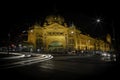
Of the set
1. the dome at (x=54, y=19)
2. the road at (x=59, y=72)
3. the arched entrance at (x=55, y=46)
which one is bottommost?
the road at (x=59, y=72)

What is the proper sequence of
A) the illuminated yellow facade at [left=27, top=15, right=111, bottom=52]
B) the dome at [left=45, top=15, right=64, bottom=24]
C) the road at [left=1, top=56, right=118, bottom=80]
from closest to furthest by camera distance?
the road at [left=1, top=56, right=118, bottom=80] → the illuminated yellow facade at [left=27, top=15, right=111, bottom=52] → the dome at [left=45, top=15, right=64, bottom=24]

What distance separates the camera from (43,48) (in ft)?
286

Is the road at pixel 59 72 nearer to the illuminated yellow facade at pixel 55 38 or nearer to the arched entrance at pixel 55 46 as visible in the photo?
the illuminated yellow facade at pixel 55 38

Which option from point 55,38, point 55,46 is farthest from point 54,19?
point 55,46

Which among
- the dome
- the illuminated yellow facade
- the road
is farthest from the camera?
the dome

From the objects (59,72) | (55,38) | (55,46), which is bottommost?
(59,72)

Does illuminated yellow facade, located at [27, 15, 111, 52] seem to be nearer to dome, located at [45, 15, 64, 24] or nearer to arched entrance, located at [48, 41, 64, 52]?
arched entrance, located at [48, 41, 64, 52]

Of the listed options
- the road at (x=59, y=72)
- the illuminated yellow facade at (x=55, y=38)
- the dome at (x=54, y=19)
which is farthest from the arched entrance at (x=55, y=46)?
the road at (x=59, y=72)

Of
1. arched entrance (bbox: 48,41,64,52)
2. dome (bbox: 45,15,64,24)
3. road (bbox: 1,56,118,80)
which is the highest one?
dome (bbox: 45,15,64,24)

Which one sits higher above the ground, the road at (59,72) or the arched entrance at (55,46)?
the arched entrance at (55,46)

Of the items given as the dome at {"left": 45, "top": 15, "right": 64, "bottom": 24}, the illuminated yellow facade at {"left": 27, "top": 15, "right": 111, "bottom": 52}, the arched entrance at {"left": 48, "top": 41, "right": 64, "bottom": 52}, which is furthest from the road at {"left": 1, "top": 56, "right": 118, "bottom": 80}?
the dome at {"left": 45, "top": 15, "right": 64, "bottom": 24}

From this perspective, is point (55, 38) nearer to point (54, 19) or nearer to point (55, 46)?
point (55, 46)

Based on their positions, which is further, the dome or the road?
the dome

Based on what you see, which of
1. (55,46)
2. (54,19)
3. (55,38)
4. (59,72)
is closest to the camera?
(59,72)
